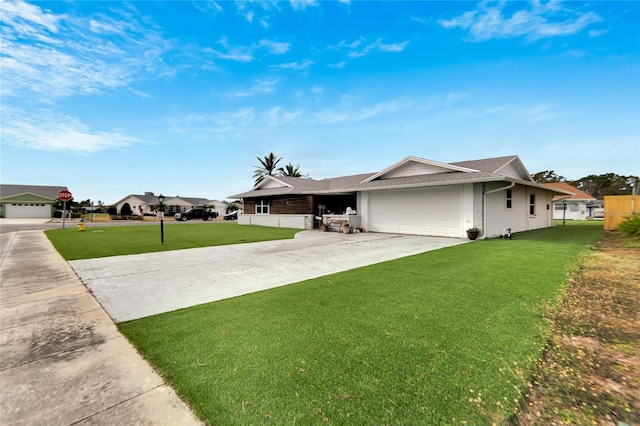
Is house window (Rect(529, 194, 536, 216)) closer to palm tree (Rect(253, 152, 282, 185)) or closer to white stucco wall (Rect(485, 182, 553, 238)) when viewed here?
white stucco wall (Rect(485, 182, 553, 238))

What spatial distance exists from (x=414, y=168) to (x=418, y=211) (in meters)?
2.50

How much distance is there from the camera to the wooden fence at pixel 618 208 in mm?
14508

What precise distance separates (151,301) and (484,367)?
4.95 meters

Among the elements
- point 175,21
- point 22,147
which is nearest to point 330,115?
point 175,21

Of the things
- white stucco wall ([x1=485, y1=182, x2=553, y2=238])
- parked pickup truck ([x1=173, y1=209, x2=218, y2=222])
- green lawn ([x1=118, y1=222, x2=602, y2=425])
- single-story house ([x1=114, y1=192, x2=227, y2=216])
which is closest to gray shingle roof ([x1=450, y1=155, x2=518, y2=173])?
white stucco wall ([x1=485, y1=182, x2=553, y2=238])

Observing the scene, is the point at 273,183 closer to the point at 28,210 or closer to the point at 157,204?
the point at 157,204

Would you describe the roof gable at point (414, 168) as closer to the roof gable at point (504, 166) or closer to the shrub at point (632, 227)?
the roof gable at point (504, 166)

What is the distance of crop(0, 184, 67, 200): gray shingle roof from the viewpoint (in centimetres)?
4194

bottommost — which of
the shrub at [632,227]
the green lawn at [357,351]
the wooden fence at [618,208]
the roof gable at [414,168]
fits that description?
the green lawn at [357,351]

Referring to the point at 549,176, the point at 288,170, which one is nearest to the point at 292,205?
the point at 288,170

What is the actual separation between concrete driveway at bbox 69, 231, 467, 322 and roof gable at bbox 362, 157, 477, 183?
6.34 metres

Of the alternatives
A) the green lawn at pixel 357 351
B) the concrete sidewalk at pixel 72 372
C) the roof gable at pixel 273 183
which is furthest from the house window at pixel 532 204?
the concrete sidewalk at pixel 72 372

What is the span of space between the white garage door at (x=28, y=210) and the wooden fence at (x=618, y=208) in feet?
216

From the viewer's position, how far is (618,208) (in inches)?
595
